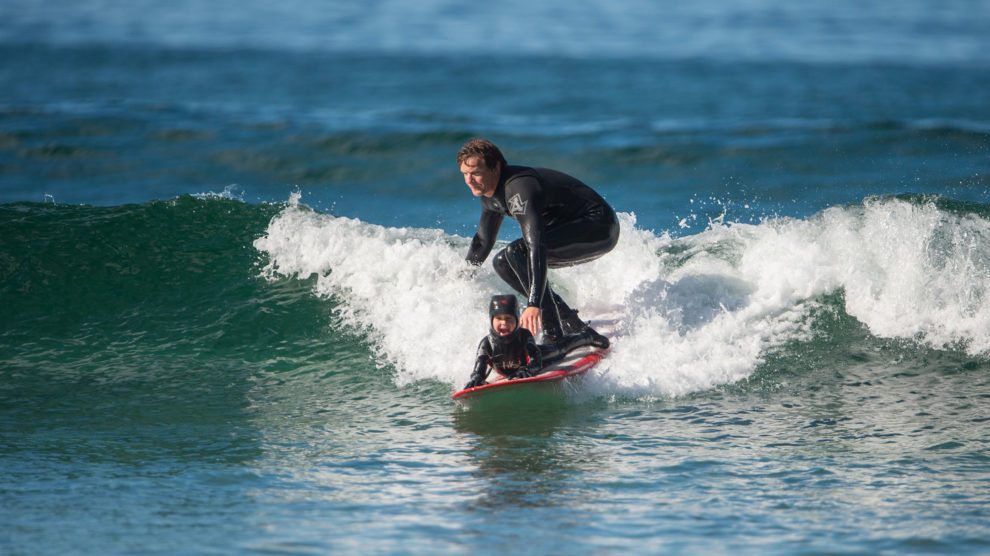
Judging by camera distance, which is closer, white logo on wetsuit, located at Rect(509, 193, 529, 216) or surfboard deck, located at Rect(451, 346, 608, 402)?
white logo on wetsuit, located at Rect(509, 193, 529, 216)

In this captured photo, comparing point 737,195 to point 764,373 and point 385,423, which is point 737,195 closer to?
point 764,373

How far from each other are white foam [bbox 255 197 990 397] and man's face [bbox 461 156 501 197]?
2.89 feet

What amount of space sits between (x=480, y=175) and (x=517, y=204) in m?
0.31

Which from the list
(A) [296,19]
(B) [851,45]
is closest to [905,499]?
(B) [851,45]

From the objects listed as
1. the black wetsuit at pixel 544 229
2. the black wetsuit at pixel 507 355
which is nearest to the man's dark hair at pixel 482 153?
the black wetsuit at pixel 544 229

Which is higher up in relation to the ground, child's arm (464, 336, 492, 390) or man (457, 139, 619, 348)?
man (457, 139, 619, 348)

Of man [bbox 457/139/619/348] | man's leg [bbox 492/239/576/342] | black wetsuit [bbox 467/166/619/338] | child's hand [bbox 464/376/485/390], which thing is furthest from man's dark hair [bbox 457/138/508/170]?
child's hand [bbox 464/376/485/390]

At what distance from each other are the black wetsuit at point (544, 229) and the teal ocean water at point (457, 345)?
1.60 ft

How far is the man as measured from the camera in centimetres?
701

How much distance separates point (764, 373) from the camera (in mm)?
8086

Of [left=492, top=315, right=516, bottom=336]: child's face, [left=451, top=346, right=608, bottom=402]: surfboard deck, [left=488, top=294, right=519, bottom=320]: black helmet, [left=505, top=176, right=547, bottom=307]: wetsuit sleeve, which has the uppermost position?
[left=505, top=176, right=547, bottom=307]: wetsuit sleeve

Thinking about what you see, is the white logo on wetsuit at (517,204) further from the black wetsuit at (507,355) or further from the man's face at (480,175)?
the black wetsuit at (507,355)

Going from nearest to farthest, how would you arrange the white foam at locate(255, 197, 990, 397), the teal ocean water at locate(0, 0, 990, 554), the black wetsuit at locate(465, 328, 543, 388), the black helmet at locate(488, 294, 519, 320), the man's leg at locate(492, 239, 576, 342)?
the teal ocean water at locate(0, 0, 990, 554) < the black helmet at locate(488, 294, 519, 320) < the black wetsuit at locate(465, 328, 543, 388) < the man's leg at locate(492, 239, 576, 342) < the white foam at locate(255, 197, 990, 397)

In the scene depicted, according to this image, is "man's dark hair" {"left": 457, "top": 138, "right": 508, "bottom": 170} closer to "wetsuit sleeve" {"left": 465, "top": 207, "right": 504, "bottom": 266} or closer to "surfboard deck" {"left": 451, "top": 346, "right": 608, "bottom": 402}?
"wetsuit sleeve" {"left": 465, "top": 207, "right": 504, "bottom": 266}
